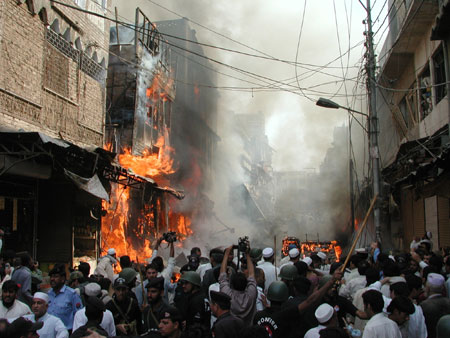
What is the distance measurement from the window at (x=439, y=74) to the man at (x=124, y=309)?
1285cm

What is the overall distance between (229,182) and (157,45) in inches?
759

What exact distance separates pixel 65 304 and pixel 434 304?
177 inches

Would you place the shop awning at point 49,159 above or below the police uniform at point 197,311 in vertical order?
above

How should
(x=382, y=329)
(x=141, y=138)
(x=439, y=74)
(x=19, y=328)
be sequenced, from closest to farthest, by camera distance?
(x=19, y=328), (x=382, y=329), (x=439, y=74), (x=141, y=138)

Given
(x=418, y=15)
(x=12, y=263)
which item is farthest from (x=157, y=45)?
(x=12, y=263)

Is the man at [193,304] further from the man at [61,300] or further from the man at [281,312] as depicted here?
the man at [61,300]

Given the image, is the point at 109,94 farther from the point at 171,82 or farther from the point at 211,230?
the point at 211,230

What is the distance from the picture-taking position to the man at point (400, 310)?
13.2 ft

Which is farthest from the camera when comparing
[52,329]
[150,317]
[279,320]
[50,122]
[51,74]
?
[51,74]

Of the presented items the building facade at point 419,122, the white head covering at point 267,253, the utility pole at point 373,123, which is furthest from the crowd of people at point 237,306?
the utility pole at point 373,123

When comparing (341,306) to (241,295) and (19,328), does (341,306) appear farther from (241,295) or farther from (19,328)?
(19,328)

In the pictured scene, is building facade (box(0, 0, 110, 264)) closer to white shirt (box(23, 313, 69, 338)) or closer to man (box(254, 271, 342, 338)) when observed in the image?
white shirt (box(23, 313, 69, 338))

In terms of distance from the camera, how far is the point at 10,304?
195 inches

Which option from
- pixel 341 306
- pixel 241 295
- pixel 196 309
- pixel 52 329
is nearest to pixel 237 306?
pixel 241 295
